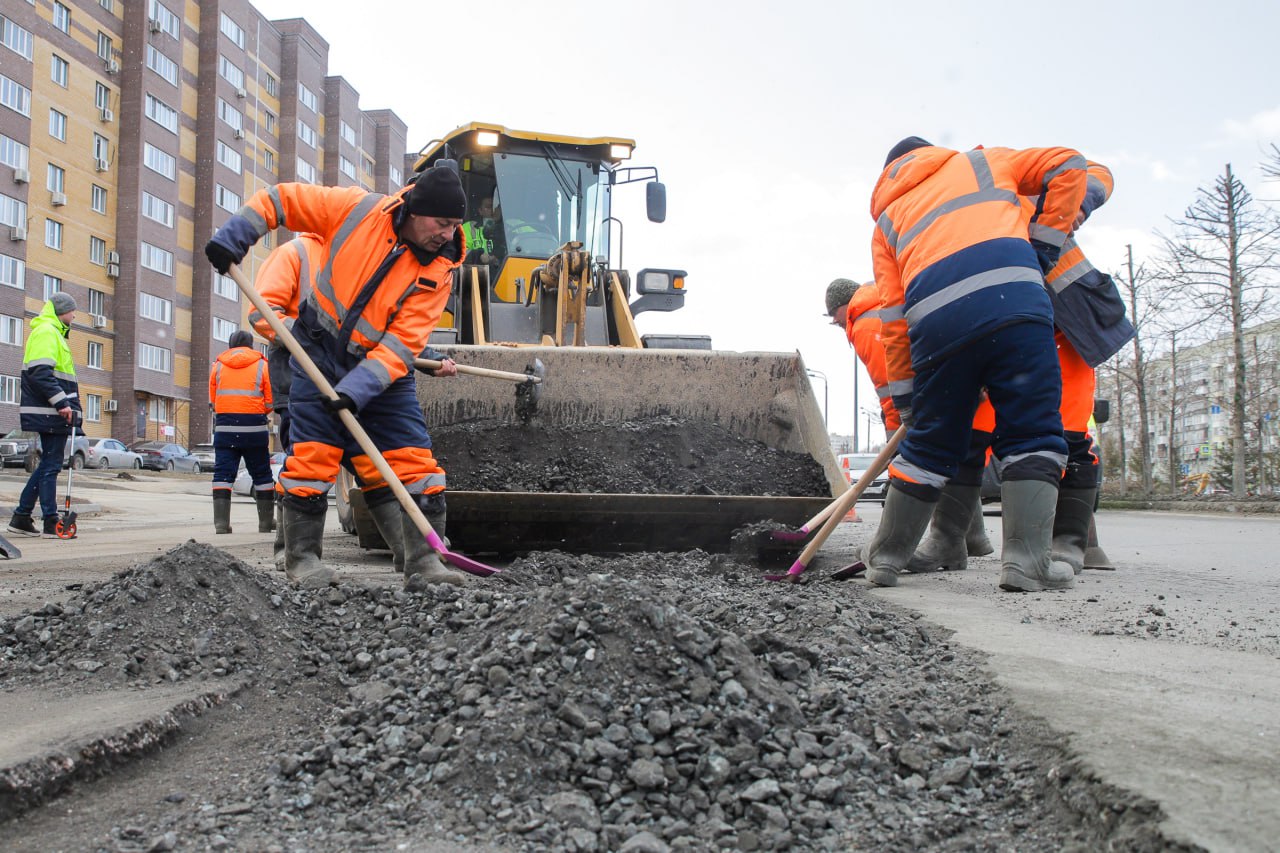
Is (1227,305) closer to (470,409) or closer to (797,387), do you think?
(797,387)

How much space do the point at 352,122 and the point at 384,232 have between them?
183ft

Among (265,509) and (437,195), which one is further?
(265,509)

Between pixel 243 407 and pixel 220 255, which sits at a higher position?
Result: pixel 220 255

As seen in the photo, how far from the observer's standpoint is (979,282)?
3.79 meters

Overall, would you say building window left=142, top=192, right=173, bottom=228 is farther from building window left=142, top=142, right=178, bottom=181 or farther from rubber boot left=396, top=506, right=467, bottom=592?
rubber boot left=396, top=506, right=467, bottom=592

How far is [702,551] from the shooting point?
16.7ft

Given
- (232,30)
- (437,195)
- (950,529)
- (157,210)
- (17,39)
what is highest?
(232,30)

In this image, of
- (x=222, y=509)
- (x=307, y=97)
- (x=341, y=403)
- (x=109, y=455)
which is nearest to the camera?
(x=341, y=403)

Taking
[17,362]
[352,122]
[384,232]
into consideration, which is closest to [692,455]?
[384,232]

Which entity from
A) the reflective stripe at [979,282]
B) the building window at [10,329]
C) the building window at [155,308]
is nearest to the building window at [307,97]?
the building window at [155,308]

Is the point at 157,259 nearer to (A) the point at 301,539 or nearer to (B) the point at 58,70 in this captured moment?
(B) the point at 58,70

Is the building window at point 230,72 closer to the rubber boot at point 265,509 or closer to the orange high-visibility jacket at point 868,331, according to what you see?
the rubber boot at point 265,509

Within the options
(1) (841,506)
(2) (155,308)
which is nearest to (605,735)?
(1) (841,506)

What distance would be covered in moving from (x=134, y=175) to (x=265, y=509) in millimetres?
37403
